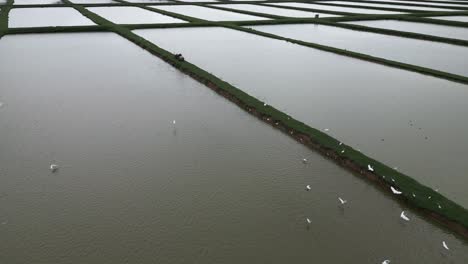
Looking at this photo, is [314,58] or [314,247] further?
[314,58]

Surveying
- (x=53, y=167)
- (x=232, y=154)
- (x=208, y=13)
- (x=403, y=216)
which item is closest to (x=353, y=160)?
(x=403, y=216)

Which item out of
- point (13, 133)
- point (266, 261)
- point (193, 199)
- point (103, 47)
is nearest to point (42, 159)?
point (13, 133)

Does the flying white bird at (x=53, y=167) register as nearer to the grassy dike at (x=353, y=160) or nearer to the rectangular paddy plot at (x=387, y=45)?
the grassy dike at (x=353, y=160)

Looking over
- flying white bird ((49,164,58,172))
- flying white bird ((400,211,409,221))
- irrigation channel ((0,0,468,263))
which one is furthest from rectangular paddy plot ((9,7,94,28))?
flying white bird ((400,211,409,221))

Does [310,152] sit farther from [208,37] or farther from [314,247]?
[208,37]

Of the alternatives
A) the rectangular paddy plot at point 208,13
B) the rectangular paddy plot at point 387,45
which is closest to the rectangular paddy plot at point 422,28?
the rectangular paddy plot at point 387,45

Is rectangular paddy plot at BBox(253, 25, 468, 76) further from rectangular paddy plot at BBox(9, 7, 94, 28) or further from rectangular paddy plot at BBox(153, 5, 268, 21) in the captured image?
rectangular paddy plot at BBox(9, 7, 94, 28)
